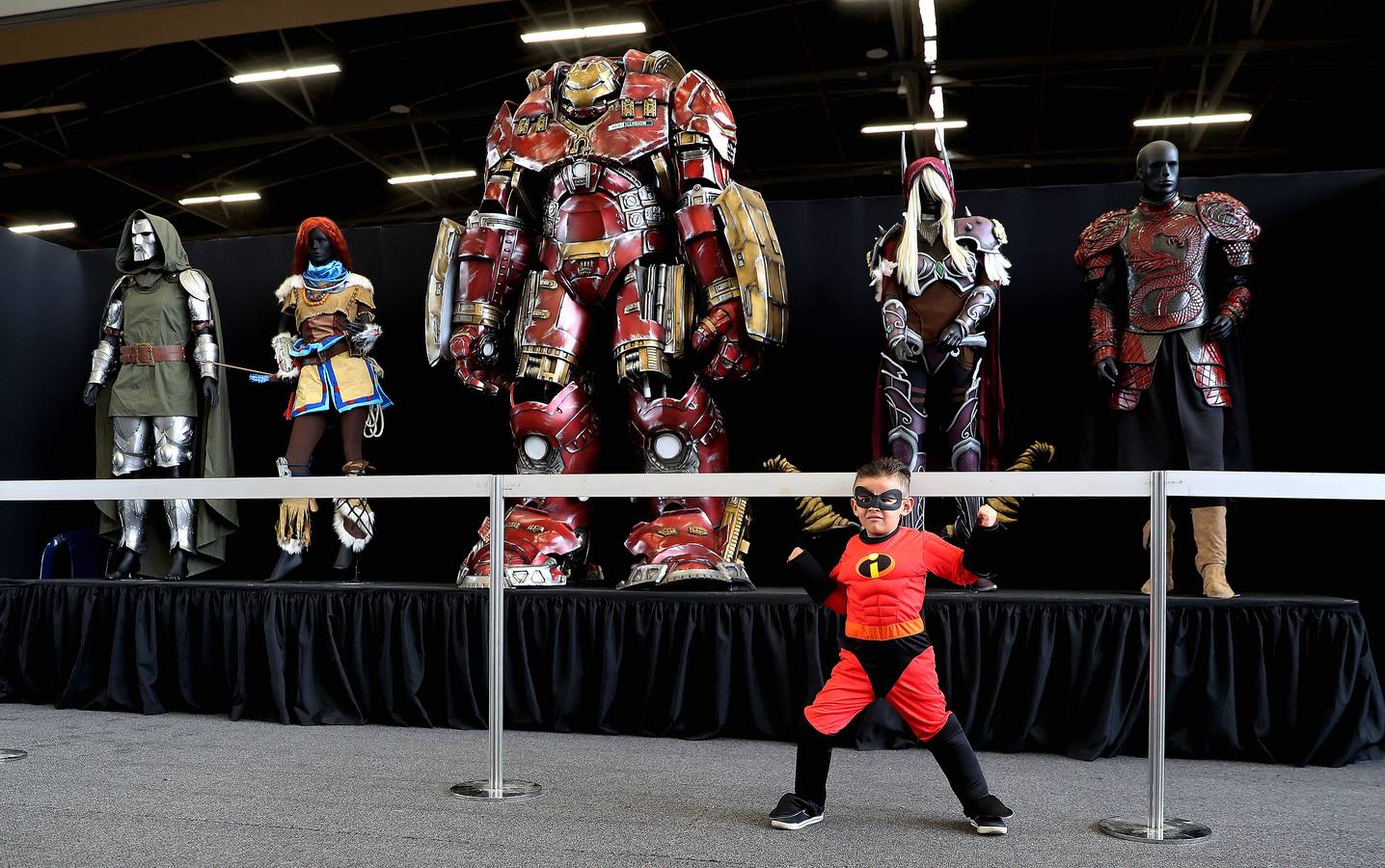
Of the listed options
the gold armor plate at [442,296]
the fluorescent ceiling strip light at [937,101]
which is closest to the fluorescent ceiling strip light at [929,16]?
the fluorescent ceiling strip light at [937,101]

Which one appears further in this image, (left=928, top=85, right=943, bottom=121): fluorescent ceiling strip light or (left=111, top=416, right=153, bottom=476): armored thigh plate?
(left=928, top=85, right=943, bottom=121): fluorescent ceiling strip light

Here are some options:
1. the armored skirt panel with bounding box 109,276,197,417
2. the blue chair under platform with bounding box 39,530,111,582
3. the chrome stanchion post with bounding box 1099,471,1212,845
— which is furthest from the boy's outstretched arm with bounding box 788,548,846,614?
the blue chair under platform with bounding box 39,530,111,582

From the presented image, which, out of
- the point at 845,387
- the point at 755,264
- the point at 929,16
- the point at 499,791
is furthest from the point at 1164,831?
the point at 929,16

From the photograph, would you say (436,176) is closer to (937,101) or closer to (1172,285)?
(937,101)

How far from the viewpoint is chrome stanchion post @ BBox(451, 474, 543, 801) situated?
2346mm

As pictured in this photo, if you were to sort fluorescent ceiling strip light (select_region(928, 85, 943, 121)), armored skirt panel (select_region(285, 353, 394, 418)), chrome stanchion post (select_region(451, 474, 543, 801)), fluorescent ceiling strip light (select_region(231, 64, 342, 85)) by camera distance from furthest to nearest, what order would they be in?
1. fluorescent ceiling strip light (select_region(928, 85, 943, 121))
2. fluorescent ceiling strip light (select_region(231, 64, 342, 85))
3. armored skirt panel (select_region(285, 353, 394, 418))
4. chrome stanchion post (select_region(451, 474, 543, 801))

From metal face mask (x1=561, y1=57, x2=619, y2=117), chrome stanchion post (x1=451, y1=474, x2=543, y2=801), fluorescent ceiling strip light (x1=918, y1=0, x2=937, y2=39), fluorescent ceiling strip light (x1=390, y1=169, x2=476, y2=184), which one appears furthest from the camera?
fluorescent ceiling strip light (x1=390, y1=169, x2=476, y2=184)

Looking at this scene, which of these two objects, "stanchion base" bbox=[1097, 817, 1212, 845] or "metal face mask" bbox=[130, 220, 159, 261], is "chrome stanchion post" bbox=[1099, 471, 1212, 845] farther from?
"metal face mask" bbox=[130, 220, 159, 261]

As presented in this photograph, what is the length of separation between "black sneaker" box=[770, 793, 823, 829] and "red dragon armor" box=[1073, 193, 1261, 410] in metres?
1.86

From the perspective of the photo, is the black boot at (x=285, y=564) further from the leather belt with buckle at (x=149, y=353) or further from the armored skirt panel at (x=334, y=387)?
the leather belt with buckle at (x=149, y=353)

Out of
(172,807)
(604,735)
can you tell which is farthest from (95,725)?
(604,735)

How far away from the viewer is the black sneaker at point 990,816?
2.05 m

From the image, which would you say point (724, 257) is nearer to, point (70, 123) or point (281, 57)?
point (281, 57)

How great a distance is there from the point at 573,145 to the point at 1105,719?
236cm
